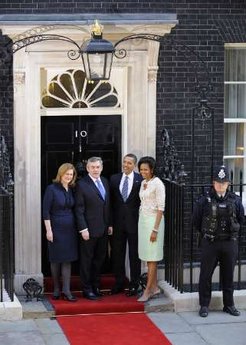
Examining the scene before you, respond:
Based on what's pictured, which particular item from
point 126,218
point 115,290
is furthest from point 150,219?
point 115,290

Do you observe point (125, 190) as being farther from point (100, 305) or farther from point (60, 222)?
point (100, 305)

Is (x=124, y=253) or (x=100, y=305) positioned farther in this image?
(x=124, y=253)

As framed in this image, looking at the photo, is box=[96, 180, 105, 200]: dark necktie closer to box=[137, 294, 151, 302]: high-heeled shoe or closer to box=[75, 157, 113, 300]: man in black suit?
box=[75, 157, 113, 300]: man in black suit

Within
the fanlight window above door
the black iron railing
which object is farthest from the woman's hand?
the fanlight window above door

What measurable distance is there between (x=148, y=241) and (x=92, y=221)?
71 cm

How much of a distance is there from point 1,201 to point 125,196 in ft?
5.06

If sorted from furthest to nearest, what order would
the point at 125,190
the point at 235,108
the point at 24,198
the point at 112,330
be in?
the point at 235,108
the point at 24,198
the point at 125,190
the point at 112,330

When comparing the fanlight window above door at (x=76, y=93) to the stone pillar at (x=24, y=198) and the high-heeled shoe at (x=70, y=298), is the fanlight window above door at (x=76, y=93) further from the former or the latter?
the high-heeled shoe at (x=70, y=298)

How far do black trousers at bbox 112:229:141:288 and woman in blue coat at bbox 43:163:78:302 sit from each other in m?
0.59

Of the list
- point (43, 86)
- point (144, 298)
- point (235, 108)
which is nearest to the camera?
point (144, 298)

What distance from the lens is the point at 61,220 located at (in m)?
10.1

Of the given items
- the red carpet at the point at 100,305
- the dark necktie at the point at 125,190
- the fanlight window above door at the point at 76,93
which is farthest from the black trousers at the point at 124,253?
the fanlight window above door at the point at 76,93

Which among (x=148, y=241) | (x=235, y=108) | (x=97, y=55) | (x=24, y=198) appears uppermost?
(x=97, y=55)

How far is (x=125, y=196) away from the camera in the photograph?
10.4 metres
